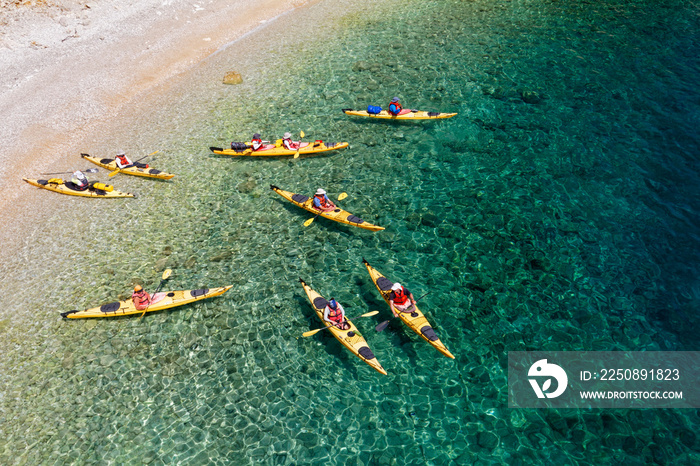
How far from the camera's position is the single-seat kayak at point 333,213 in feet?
56.1

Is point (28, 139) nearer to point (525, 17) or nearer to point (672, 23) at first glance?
point (525, 17)

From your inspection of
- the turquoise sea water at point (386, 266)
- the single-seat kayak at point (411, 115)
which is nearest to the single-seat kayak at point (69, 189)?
the turquoise sea water at point (386, 266)

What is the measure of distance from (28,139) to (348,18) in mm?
25073

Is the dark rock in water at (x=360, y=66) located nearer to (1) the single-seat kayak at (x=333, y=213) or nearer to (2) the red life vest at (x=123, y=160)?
(1) the single-seat kayak at (x=333, y=213)

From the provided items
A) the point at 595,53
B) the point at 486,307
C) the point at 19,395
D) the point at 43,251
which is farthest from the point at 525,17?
the point at 19,395

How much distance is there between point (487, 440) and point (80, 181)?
21276mm

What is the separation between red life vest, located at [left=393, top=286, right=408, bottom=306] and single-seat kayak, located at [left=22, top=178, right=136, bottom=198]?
14.7 m

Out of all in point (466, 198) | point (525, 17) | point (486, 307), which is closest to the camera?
point (486, 307)

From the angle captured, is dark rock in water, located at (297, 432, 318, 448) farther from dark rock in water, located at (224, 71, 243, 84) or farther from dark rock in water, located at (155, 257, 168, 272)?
dark rock in water, located at (224, 71, 243, 84)

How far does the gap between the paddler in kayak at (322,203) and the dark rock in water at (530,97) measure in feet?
47.3

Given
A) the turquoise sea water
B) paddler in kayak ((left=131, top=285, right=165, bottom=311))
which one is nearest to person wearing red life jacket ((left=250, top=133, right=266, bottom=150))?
the turquoise sea water

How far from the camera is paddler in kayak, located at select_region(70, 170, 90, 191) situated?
798 inches

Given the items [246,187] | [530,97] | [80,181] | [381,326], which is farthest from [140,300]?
[530,97]

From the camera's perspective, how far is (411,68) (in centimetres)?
2767
